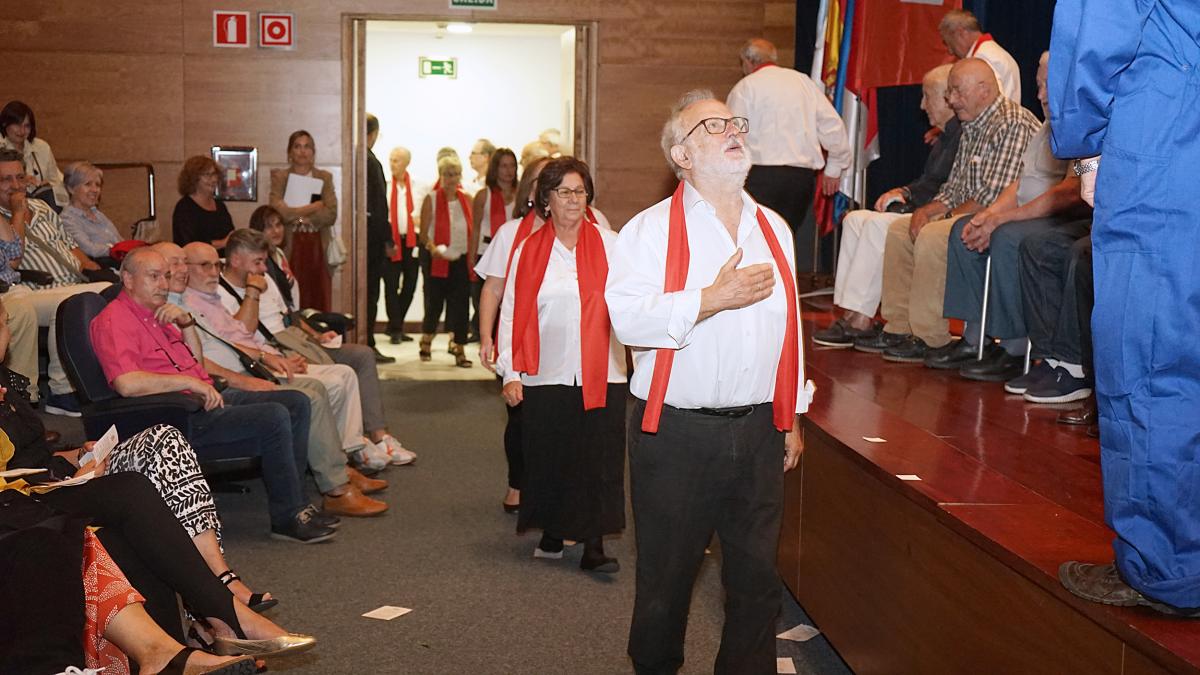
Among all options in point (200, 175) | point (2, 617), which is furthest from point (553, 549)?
point (200, 175)

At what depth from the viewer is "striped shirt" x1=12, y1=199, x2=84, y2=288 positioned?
6645 millimetres

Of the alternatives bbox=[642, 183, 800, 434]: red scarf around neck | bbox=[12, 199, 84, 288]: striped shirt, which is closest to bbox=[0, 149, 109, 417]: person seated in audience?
bbox=[12, 199, 84, 288]: striped shirt

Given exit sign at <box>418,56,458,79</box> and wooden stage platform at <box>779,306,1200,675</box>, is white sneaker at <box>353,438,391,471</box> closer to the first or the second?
wooden stage platform at <box>779,306,1200,675</box>

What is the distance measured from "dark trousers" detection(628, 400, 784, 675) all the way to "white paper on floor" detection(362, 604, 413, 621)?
4.09 ft

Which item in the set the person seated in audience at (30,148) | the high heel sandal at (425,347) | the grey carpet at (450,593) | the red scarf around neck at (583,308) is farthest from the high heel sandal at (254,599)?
the high heel sandal at (425,347)

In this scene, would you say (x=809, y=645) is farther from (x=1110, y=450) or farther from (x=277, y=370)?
(x=277, y=370)

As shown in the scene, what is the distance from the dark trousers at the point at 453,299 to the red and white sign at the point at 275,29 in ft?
6.97

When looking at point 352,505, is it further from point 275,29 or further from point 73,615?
point 275,29

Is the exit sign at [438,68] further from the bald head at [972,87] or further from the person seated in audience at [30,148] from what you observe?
the bald head at [972,87]

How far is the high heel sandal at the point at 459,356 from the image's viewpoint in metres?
9.45

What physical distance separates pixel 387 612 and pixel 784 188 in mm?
3260

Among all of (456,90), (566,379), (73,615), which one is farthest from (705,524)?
(456,90)

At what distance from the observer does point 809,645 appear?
3.68m

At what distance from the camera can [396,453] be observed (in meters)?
6.06
